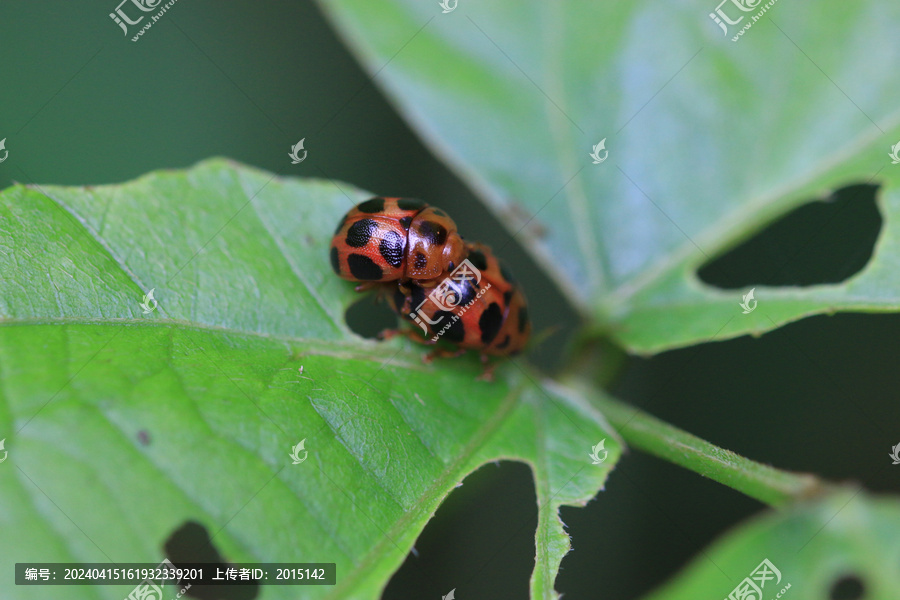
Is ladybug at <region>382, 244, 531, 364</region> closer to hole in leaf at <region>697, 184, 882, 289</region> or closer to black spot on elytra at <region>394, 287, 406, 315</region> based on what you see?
black spot on elytra at <region>394, 287, 406, 315</region>

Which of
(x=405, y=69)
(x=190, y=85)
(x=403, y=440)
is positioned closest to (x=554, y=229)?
(x=405, y=69)

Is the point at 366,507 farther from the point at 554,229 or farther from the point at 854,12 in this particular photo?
the point at 854,12

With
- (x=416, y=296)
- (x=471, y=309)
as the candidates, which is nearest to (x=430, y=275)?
(x=416, y=296)
